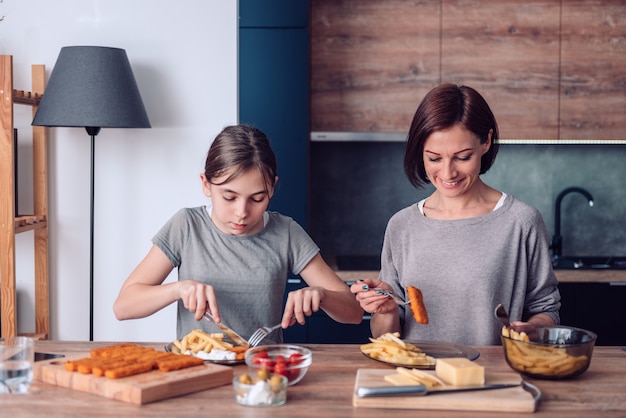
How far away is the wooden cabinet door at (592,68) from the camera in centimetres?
367

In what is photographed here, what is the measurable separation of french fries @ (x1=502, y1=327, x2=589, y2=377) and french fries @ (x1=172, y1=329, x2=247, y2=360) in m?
0.59

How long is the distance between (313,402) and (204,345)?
351mm

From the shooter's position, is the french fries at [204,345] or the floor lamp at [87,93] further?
the floor lamp at [87,93]

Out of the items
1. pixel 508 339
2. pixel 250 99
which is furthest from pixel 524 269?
pixel 250 99

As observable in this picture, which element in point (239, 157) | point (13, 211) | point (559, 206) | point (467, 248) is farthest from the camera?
point (559, 206)

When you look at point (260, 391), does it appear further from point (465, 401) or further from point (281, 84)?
point (281, 84)

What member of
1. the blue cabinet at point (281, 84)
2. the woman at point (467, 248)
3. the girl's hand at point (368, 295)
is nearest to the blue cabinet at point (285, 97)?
the blue cabinet at point (281, 84)

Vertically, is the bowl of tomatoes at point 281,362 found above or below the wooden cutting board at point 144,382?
above

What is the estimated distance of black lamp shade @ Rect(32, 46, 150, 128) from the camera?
10.3 feet

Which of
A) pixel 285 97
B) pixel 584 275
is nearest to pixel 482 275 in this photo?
pixel 584 275

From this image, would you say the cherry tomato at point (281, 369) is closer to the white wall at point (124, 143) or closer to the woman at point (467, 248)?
the woman at point (467, 248)

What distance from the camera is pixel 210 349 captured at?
169 cm

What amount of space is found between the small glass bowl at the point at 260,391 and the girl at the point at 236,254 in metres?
0.49

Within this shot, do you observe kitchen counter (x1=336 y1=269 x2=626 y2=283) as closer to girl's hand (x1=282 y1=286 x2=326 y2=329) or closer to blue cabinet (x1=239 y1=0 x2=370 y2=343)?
blue cabinet (x1=239 y1=0 x2=370 y2=343)
